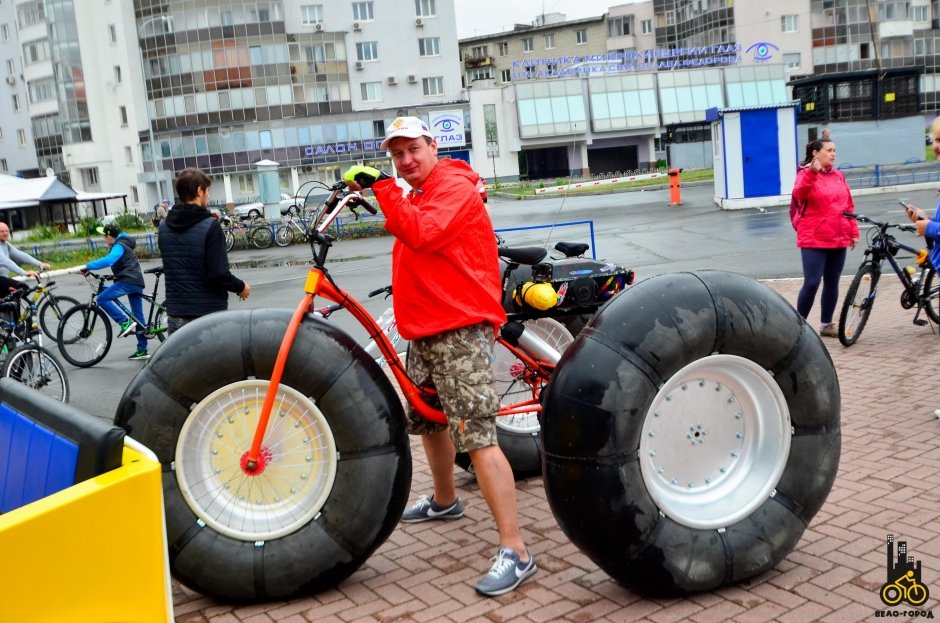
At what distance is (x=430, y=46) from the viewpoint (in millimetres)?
76000

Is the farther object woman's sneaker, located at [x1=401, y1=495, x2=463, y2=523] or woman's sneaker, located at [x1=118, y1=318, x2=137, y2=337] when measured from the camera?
woman's sneaker, located at [x1=118, y1=318, x2=137, y2=337]

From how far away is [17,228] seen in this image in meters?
63.0

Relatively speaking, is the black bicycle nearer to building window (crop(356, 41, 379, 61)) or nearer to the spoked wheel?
the spoked wheel

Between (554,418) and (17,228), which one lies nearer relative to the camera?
(554,418)

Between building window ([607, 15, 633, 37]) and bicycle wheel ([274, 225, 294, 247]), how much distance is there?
71075 millimetres

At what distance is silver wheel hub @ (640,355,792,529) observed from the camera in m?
3.63

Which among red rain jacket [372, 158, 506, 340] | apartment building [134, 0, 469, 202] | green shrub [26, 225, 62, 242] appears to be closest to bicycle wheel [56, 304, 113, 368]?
red rain jacket [372, 158, 506, 340]

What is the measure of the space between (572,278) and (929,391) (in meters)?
3.41

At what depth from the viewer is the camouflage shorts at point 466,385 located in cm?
391

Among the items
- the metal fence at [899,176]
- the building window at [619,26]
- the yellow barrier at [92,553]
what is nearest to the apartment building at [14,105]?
the building window at [619,26]

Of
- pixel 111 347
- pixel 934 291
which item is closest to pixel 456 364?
pixel 934 291

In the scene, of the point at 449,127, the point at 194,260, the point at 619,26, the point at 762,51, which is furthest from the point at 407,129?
the point at 619,26

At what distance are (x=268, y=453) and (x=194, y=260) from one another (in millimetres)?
3125

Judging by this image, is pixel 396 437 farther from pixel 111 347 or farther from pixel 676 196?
pixel 676 196
